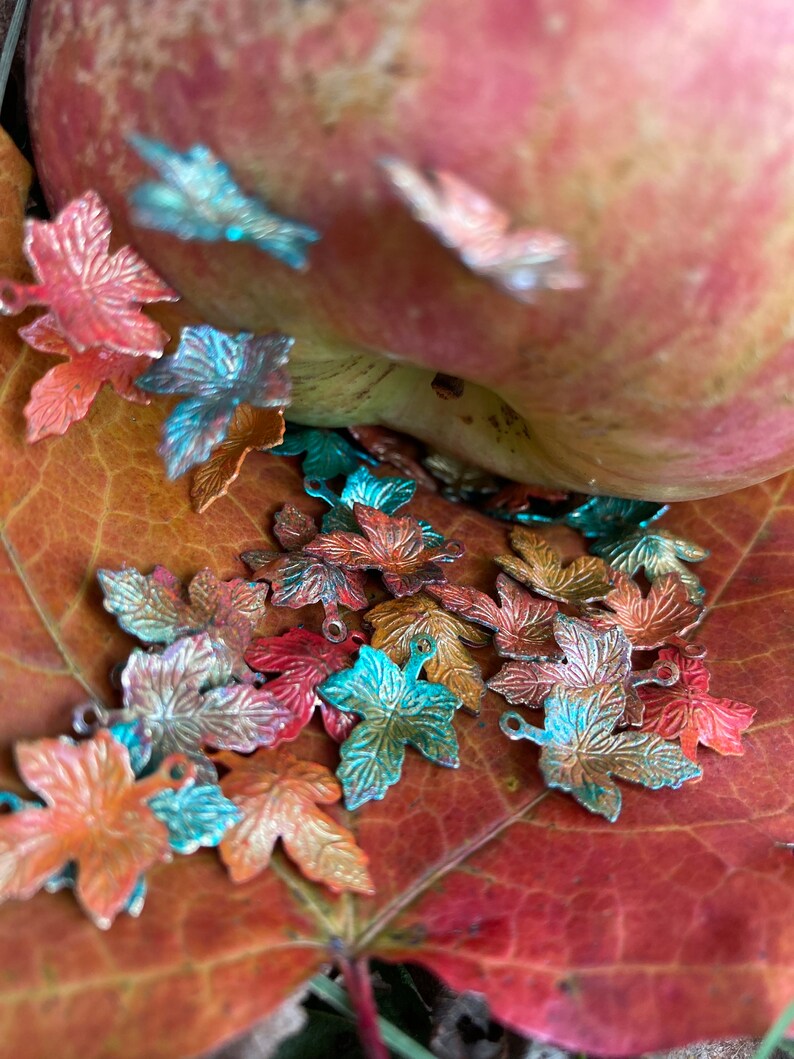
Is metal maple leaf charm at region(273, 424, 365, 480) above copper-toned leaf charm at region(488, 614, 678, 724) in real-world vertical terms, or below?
above

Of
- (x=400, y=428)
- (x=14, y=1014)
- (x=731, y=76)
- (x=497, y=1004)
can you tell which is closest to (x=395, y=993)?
(x=497, y=1004)

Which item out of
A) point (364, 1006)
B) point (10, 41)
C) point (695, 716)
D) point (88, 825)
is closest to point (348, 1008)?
point (364, 1006)

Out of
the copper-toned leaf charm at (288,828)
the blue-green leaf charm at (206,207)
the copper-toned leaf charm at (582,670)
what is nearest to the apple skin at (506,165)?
the blue-green leaf charm at (206,207)

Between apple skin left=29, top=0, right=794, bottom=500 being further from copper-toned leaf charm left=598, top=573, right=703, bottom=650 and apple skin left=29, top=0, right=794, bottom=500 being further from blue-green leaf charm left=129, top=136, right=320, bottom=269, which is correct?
copper-toned leaf charm left=598, top=573, right=703, bottom=650

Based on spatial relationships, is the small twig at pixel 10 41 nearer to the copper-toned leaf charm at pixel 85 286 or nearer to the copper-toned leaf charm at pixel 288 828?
the copper-toned leaf charm at pixel 85 286

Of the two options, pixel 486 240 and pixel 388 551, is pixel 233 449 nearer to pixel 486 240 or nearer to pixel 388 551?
pixel 388 551

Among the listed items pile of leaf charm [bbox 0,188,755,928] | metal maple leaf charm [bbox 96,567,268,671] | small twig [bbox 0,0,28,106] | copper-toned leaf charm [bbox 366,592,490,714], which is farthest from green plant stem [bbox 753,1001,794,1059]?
small twig [bbox 0,0,28,106]
